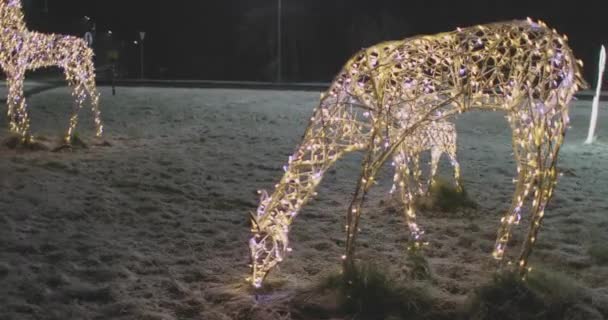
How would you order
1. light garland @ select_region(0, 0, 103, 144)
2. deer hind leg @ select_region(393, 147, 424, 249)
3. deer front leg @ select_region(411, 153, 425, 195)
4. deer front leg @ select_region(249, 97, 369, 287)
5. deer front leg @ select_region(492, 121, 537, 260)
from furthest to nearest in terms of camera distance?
light garland @ select_region(0, 0, 103, 144) → deer front leg @ select_region(411, 153, 425, 195) → deer hind leg @ select_region(393, 147, 424, 249) → deer front leg @ select_region(492, 121, 537, 260) → deer front leg @ select_region(249, 97, 369, 287)

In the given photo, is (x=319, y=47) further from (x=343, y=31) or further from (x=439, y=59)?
(x=439, y=59)

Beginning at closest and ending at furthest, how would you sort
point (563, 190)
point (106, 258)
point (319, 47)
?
point (106, 258), point (563, 190), point (319, 47)

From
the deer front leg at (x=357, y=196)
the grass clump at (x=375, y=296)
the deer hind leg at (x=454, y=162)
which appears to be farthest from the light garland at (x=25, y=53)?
the grass clump at (x=375, y=296)

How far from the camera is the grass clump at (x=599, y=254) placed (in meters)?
5.36

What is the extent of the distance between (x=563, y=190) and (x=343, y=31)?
28.7m

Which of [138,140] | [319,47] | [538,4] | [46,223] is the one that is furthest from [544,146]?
[538,4]

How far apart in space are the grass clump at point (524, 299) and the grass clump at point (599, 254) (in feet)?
2.92

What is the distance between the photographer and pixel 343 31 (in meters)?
35.8

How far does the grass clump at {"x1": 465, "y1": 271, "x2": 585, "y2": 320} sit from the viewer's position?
13.9ft

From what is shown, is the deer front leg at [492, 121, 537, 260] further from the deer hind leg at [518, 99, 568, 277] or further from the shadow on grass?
the shadow on grass

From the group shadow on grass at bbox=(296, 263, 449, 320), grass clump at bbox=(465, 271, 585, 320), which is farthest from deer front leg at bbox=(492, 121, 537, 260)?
shadow on grass at bbox=(296, 263, 449, 320)

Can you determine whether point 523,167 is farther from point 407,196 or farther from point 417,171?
point 417,171

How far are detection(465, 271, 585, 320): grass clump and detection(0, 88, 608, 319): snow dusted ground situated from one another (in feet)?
0.64

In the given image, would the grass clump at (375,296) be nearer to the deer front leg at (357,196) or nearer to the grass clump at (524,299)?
the deer front leg at (357,196)
